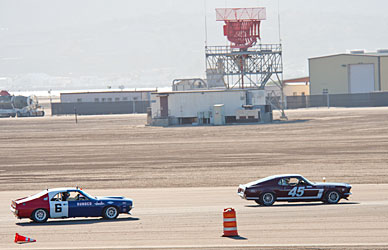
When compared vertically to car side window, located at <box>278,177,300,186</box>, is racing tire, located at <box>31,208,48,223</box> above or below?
below

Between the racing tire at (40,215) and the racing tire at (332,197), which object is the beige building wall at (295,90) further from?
the racing tire at (40,215)

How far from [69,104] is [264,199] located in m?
85.8

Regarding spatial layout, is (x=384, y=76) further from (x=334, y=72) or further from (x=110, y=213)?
(x=110, y=213)

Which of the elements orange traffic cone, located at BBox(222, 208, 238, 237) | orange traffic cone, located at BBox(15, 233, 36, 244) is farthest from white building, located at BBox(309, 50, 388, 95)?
orange traffic cone, located at BBox(15, 233, 36, 244)

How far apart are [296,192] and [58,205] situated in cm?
775

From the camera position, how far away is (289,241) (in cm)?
1723

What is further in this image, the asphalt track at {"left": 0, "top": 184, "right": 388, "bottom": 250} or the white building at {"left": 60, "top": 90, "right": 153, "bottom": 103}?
the white building at {"left": 60, "top": 90, "right": 153, "bottom": 103}

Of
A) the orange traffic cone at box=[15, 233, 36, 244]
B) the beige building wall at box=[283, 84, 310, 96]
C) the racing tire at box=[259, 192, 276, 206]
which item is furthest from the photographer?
the beige building wall at box=[283, 84, 310, 96]

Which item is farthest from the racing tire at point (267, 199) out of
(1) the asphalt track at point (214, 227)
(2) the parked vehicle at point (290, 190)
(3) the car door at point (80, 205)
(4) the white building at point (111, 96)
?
(4) the white building at point (111, 96)

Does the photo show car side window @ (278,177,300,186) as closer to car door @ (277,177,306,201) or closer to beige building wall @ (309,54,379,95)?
car door @ (277,177,306,201)

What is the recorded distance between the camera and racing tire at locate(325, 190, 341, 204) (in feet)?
73.4

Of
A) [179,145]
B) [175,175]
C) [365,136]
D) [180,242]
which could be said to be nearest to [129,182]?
[175,175]

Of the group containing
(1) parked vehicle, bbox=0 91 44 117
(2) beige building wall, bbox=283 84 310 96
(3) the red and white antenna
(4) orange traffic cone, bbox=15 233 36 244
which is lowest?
(4) orange traffic cone, bbox=15 233 36 244

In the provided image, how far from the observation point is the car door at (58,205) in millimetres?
20339
